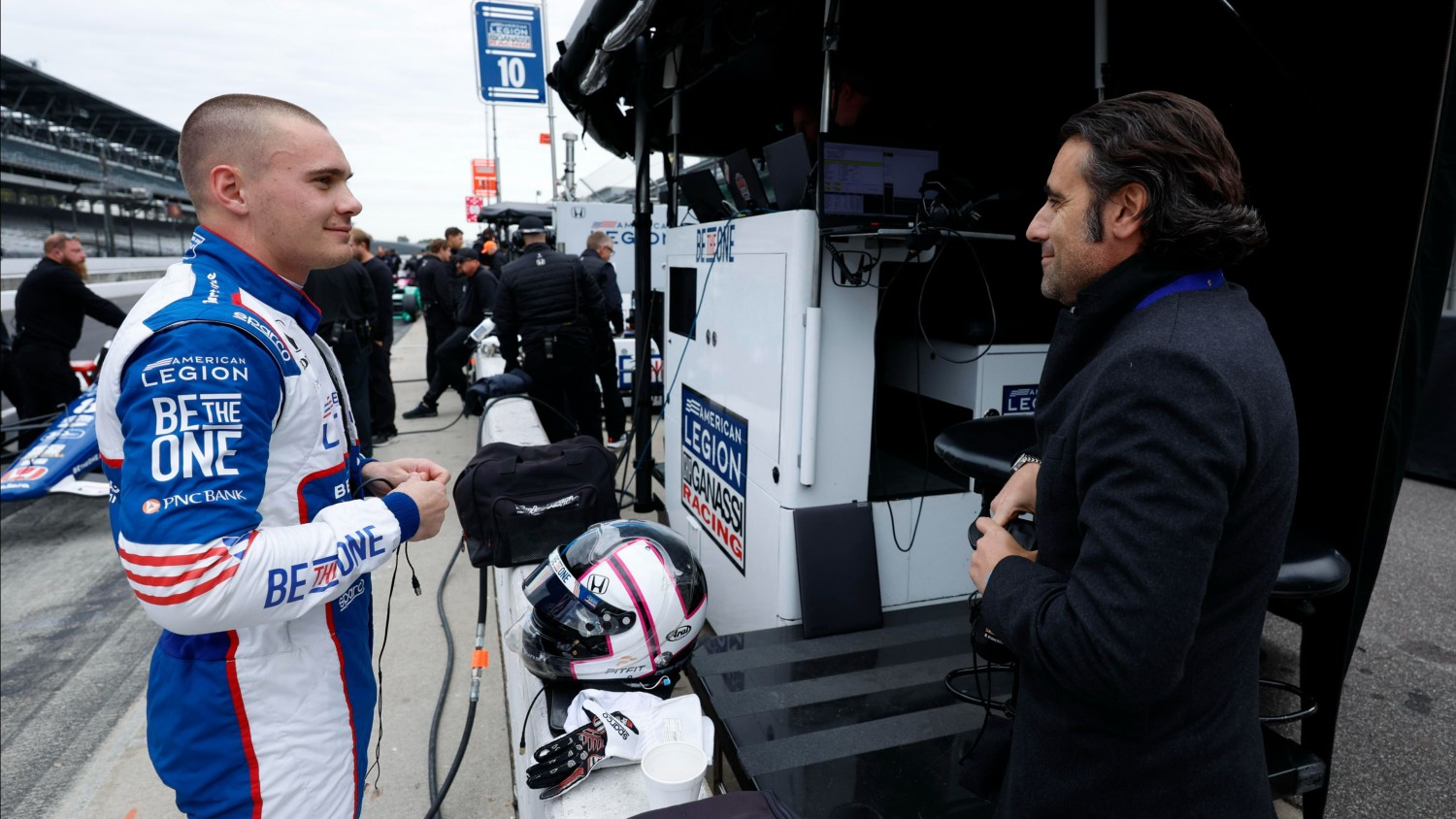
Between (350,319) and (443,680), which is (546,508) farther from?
(350,319)

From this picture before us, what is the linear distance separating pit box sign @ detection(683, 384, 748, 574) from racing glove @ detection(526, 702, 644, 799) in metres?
1.55

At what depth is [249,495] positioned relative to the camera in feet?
3.69

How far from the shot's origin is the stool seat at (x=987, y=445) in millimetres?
2107

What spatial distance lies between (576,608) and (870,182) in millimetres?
1790

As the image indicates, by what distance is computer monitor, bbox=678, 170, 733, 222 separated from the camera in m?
3.67

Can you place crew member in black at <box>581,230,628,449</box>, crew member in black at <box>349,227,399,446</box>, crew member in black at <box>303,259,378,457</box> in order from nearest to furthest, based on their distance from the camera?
1. crew member in black at <box>303,259,378,457</box>
2. crew member in black at <box>581,230,628,449</box>
3. crew member in black at <box>349,227,399,446</box>

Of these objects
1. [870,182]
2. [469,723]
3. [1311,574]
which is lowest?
[469,723]

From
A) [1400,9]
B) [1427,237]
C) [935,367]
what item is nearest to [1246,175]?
[1400,9]

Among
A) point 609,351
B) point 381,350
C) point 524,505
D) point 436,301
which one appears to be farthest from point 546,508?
point 436,301

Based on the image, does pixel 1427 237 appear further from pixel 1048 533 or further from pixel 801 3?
pixel 801 3

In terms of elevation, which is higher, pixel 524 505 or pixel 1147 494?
pixel 1147 494

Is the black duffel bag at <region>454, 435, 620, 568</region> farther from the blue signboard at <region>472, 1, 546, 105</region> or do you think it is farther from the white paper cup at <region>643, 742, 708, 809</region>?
the blue signboard at <region>472, 1, 546, 105</region>

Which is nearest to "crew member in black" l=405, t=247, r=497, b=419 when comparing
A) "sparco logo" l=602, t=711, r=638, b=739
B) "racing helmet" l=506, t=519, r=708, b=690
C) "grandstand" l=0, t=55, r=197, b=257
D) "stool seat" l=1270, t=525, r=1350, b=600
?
"racing helmet" l=506, t=519, r=708, b=690

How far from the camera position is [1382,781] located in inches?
99.4
